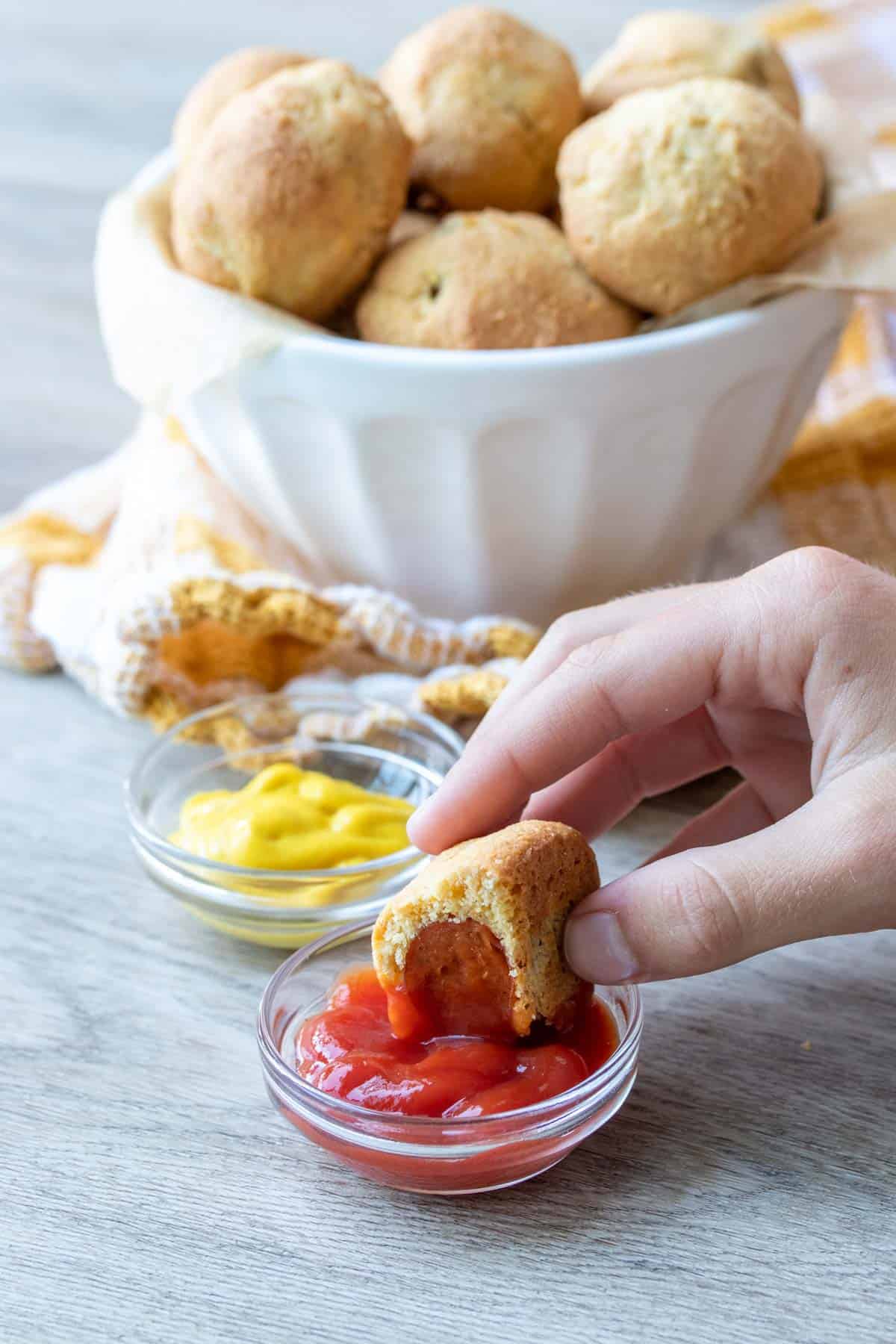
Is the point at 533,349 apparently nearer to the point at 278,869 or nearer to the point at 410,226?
the point at 410,226

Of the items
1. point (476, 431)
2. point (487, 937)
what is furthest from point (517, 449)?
point (487, 937)

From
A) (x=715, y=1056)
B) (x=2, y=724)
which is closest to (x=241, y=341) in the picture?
(x=2, y=724)

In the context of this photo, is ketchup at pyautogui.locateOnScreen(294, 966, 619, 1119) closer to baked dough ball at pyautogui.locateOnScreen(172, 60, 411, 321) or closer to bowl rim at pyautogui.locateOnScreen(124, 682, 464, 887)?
bowl rim at pyautogui.locateOnScreen(124, 682, 464, 887)

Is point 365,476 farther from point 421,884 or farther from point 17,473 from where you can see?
point 17,473

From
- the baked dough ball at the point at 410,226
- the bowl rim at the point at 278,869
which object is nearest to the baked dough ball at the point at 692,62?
the baked dough ball at the point at 410,226

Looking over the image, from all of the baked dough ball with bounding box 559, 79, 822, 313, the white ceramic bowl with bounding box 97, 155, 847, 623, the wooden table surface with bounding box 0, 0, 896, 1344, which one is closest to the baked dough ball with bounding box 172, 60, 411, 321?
the white ceramic bowl with bounding box 97, 155, 847, 623

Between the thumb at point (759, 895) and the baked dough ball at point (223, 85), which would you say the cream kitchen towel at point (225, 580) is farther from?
the thumb at point (759, 895)
